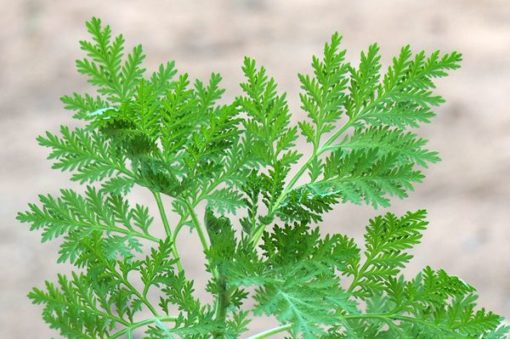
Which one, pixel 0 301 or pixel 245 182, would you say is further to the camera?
pixel 0 301

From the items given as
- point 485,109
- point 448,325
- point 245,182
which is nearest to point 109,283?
point 245,182

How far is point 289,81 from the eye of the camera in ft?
6.32

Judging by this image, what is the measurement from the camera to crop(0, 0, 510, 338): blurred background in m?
1.72

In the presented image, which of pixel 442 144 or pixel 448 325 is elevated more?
pixel 442 144

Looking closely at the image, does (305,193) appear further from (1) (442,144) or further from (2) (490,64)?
(2) (490,64)

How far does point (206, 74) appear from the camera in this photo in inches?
76.4

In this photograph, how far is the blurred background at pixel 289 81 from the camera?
67.7 inches

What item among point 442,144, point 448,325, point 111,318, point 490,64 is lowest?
point 448,325

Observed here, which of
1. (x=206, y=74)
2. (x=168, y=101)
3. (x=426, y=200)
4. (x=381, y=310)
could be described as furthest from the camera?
→ (x=206, y=74)

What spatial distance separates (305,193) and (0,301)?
1264 millimetres

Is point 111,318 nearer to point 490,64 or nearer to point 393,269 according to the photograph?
point 393,269

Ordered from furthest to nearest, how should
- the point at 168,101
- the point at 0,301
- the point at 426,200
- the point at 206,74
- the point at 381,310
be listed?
the point at 206,74
the point at 426,200
the point at 0,301
the point at 381,310
the point at 168,101

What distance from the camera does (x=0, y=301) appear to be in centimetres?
167

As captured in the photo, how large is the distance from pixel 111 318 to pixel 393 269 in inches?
9.4
